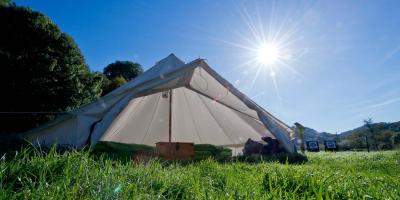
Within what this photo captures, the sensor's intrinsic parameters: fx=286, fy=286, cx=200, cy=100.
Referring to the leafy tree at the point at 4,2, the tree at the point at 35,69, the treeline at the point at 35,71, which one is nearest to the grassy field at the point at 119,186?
the treeline at the point at 35,71

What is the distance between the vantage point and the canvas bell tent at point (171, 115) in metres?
5.57

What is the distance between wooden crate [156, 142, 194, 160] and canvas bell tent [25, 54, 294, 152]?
1.13 meters

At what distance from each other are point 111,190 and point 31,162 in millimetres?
581

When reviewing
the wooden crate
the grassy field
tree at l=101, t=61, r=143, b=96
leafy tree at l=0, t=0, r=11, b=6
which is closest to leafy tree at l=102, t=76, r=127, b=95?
leafy tree at l=0, t=0, r=11, b=6

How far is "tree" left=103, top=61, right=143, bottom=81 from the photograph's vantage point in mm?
26600

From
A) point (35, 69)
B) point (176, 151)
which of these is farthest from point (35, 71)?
point (176, 151)

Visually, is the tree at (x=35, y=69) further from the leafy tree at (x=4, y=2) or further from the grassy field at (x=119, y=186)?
the grassy field at (x=119, y=186)

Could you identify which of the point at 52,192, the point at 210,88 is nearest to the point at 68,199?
the point at 52,192

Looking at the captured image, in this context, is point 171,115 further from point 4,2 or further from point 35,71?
point 4,2

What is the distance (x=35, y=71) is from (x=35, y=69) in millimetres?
78

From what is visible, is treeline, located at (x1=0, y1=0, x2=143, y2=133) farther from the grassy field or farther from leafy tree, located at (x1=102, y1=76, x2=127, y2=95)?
the grassy field

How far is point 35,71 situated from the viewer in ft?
33.1

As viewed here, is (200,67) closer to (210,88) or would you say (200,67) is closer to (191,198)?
(210,88)

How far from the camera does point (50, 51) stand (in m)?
11.1
